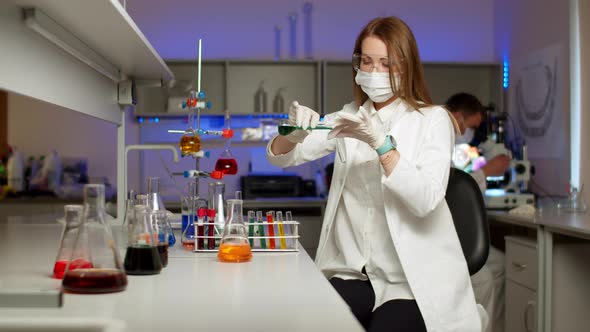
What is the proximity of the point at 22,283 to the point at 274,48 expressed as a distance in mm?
4181

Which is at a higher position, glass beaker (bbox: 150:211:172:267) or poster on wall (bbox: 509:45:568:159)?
poster on wall (bbox: 509:45:568:159)

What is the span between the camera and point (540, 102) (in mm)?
4438

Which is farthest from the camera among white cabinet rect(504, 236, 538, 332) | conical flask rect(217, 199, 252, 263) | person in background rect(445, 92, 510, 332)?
person in background rect(445, 92, 510, 332)

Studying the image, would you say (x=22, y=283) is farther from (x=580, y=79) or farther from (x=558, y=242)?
(x=580, y=79)

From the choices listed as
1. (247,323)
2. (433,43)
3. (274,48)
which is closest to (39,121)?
(274,48)

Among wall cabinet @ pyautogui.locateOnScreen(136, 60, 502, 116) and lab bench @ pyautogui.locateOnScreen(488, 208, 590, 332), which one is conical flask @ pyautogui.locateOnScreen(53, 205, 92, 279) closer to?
lab bench @ pyautogui.locateOnScreen(488, 208, 590, 332)

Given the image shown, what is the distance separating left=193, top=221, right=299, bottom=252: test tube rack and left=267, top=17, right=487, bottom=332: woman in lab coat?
193mm

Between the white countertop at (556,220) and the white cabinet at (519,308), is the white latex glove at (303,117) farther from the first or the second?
the white cabinet at (519,308)

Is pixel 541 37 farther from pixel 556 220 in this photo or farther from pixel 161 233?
pixel 161 233

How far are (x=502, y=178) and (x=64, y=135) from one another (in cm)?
332

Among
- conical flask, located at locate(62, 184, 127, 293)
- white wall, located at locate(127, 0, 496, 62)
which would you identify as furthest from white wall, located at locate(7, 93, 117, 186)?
conical flask, located at locate(62, 184, 127, 293)

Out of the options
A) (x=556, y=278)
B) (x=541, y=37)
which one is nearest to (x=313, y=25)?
(x=541, y=37)

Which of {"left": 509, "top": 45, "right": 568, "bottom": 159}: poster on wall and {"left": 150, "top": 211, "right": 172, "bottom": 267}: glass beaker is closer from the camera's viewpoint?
{"left": 150, "top": 211, "right": 172, "bottom": 267}: glass beaker

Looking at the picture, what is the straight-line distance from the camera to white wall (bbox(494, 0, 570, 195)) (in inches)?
162
